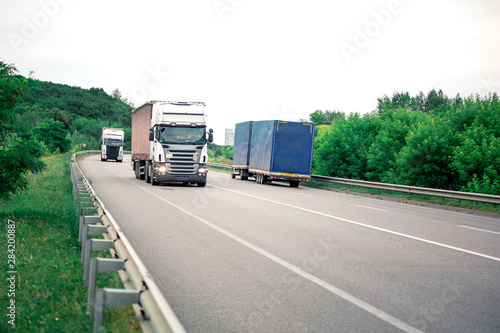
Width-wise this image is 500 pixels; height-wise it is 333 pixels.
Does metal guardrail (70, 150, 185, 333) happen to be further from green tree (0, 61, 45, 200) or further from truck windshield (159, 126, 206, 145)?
truck windshield (159, 126, 206, 145)

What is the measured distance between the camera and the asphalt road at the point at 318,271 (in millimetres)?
4852

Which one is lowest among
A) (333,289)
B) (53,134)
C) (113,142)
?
(333,289)

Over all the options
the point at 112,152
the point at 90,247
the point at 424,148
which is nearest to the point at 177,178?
the point at 424,148

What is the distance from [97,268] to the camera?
14.8 feet

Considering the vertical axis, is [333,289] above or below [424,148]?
below

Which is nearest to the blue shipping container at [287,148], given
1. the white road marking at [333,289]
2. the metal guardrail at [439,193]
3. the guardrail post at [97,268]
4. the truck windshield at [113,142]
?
the metal guardrail at [439,193]

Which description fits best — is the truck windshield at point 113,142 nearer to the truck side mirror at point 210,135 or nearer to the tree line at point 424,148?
the tree line at point 424,148

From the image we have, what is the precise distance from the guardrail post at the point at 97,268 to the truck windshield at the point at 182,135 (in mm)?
18979

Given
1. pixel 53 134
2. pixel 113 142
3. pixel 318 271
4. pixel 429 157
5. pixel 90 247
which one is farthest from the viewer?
pixel 53 134

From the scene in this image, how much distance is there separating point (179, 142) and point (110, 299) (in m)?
20.2

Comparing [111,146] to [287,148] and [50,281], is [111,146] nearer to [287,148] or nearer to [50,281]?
[287,148]

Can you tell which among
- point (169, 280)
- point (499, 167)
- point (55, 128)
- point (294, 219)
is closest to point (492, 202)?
point (499, 167)

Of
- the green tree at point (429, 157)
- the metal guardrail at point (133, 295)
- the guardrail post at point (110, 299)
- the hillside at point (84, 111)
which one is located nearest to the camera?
the metal guardrail at point (133, 295)

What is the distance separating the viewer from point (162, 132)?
23.4 m
